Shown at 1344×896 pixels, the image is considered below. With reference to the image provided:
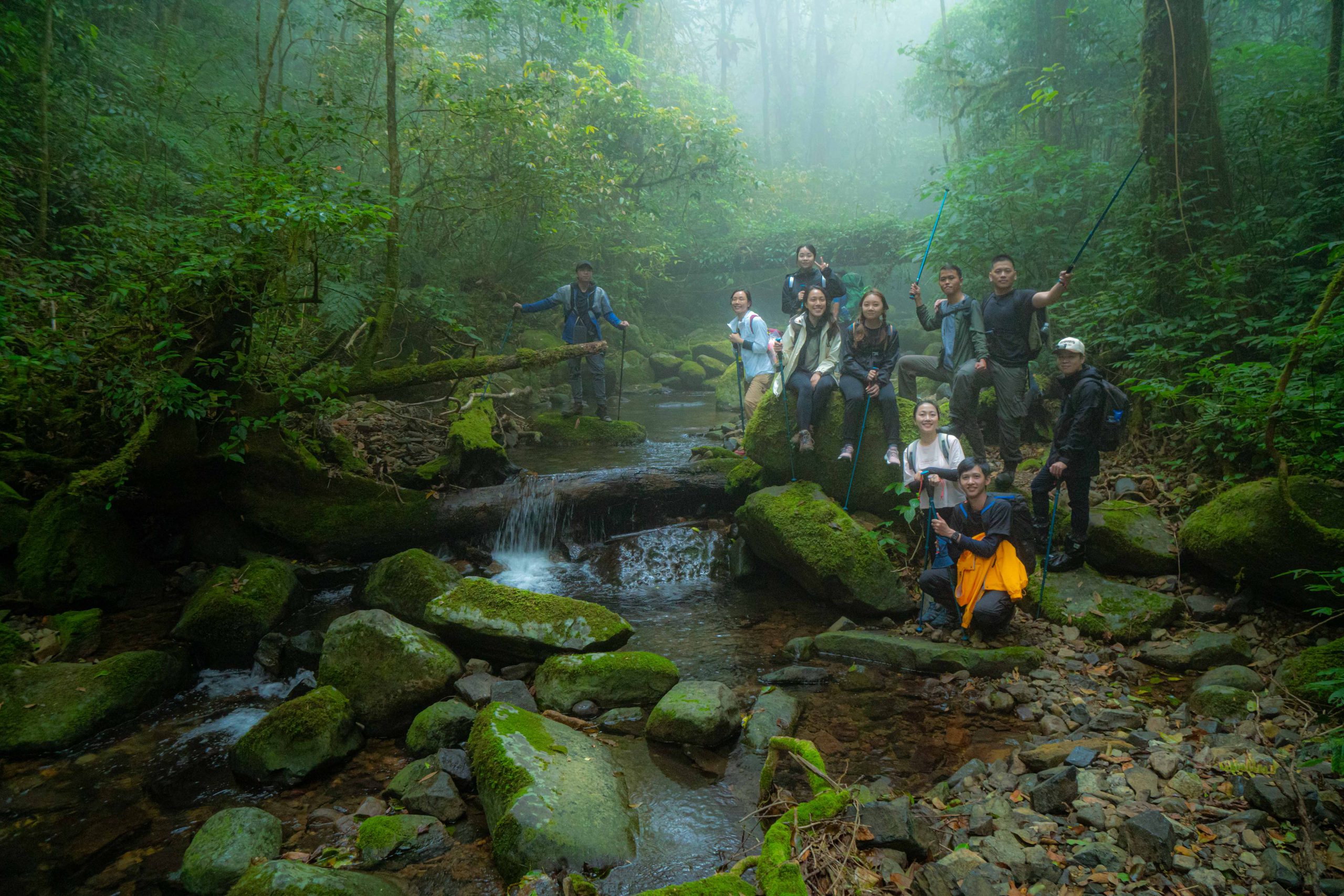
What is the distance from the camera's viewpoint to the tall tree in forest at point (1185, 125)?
25.6 feet

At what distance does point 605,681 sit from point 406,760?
1.49m

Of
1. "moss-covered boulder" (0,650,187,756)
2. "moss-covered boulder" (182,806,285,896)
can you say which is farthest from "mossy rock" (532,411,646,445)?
"moss-covered boulder" (182,806,285,896)

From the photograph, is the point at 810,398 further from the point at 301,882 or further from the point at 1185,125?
the point at 301,882

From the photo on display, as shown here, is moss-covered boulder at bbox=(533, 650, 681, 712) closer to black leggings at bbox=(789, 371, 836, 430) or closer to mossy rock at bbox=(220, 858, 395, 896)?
mossy rock at bbox=(220, 858, 395, 896)

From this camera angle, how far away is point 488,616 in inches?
227

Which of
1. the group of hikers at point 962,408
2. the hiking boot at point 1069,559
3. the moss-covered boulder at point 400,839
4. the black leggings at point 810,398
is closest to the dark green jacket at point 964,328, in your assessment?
the group of hikers at point 962,408

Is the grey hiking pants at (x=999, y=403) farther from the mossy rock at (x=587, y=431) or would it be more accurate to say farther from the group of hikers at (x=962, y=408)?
the mossy rock at (x=587, y=431)

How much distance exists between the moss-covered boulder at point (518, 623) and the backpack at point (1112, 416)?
4542 millimetres

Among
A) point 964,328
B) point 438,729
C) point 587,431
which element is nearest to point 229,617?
point 438,729

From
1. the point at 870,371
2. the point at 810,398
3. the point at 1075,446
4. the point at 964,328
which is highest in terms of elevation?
the point at 964,328

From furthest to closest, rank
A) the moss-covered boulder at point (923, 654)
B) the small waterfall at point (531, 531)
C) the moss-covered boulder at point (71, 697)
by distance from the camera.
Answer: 1. the small waterfall at point (531, 531)
2. the moss-covered boulder at point (923, 654)
3. the moss-covered boulder at point (71, 697)

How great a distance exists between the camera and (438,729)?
4.59 m

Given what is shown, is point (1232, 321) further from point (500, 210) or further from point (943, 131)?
point (943, 131)

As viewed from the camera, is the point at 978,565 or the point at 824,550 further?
the point at 824,550
